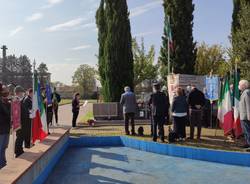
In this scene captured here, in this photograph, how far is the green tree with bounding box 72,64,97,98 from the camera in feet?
266

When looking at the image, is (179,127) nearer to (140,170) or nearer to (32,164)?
(140,170)

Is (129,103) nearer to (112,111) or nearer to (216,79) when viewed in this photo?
(216,79)

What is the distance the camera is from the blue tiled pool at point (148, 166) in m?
8.44

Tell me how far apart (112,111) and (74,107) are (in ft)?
12.9

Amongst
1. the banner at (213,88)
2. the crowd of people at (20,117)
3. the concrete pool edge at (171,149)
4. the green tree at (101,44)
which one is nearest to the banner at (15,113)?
the crowd of people at (20,117)

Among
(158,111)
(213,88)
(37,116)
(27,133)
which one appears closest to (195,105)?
(158,111)

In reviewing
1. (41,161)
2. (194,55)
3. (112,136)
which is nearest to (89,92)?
(194,55)

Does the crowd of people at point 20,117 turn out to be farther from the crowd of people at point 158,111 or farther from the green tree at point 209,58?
the green tree at point 209,58

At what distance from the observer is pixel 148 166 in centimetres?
985

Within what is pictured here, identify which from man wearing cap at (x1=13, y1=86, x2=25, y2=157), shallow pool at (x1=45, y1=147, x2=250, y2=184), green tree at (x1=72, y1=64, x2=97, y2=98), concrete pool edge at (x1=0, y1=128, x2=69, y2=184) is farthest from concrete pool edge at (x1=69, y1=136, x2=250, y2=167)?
green tree at (x1=72, y1=64, x2=97, y2=98)

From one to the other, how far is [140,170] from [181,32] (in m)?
17.6

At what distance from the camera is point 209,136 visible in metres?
13.7

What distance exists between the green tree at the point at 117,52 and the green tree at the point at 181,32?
10.8 ft

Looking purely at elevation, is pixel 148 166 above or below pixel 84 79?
below
